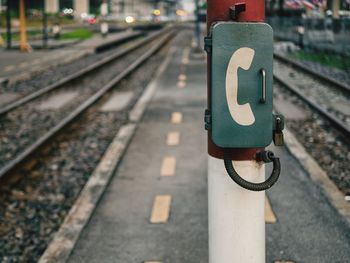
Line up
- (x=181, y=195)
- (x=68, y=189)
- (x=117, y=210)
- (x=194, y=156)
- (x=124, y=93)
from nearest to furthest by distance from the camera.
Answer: (x=117, y=210) < (x=181, y=195) < (x=68, y=189) < (x=194, y=156) < (x=124, y=93)

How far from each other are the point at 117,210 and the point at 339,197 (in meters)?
2.19

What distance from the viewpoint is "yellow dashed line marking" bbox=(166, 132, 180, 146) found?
29.0ft

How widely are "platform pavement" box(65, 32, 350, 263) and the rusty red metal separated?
186 centimetres

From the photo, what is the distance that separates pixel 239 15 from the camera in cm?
258

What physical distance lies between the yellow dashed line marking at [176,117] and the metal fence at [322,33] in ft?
A: 39.6

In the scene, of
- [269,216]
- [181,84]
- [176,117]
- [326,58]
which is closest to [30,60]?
[181,84]

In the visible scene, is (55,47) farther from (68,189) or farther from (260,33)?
(260,33)

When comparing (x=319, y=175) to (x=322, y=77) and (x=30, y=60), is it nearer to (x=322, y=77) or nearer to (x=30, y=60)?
(x=322, y=77)

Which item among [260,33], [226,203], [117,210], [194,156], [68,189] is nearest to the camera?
[260,33]

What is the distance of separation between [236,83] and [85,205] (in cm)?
356

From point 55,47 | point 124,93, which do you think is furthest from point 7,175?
point 55,47

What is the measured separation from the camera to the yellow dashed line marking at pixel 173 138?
883 centimetres

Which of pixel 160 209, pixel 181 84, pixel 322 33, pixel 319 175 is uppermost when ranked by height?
pixel 322 33

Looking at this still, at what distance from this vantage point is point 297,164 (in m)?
7.27
